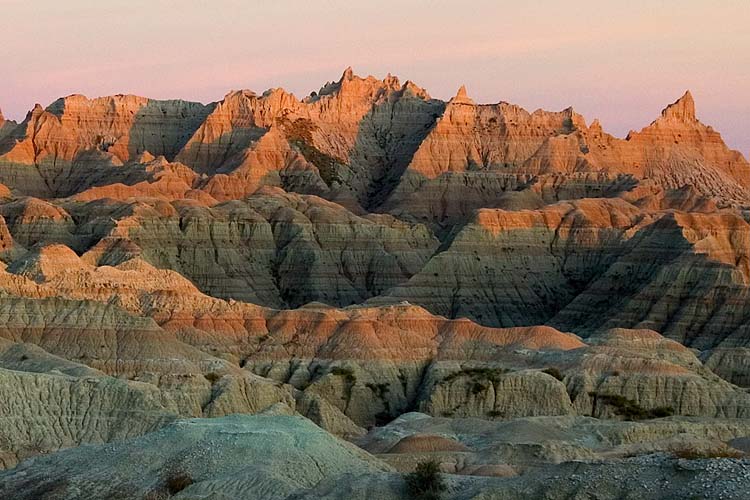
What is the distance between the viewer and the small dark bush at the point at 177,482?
267 feet

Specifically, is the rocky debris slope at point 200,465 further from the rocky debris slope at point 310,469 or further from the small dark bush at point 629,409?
the small dark bush at point 629,409

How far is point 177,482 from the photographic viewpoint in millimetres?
81688

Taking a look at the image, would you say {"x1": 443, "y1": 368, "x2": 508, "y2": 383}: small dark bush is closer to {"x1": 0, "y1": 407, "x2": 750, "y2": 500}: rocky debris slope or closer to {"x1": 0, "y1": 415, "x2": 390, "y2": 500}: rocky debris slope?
{"x1": 0, "y1": 407, "x2": 750, "y2": 500}: rocky debris slope

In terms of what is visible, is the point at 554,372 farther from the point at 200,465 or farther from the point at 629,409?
the point at 200,465

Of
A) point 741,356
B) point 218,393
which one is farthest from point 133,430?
point 741,356

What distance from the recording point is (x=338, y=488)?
251ft

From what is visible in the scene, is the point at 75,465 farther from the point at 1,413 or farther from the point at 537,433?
the point at 537,433

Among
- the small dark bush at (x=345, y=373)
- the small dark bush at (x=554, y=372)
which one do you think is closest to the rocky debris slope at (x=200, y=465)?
the small dark bush at (x=554, y=372)

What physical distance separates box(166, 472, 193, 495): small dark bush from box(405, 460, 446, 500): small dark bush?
9923mm

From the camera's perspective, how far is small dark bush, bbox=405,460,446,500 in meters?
74.4

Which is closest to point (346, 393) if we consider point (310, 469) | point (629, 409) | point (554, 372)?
point (554, 372)

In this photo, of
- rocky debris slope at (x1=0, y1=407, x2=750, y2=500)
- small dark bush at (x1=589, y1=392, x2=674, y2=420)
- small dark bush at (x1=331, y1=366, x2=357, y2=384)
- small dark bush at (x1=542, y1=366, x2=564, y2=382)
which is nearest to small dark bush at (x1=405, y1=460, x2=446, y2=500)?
rocky debris slope at (x1=0, y1=407, x2=750, y2=500)

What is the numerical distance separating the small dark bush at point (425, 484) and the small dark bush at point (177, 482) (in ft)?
32.6

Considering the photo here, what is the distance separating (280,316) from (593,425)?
4097 cm
